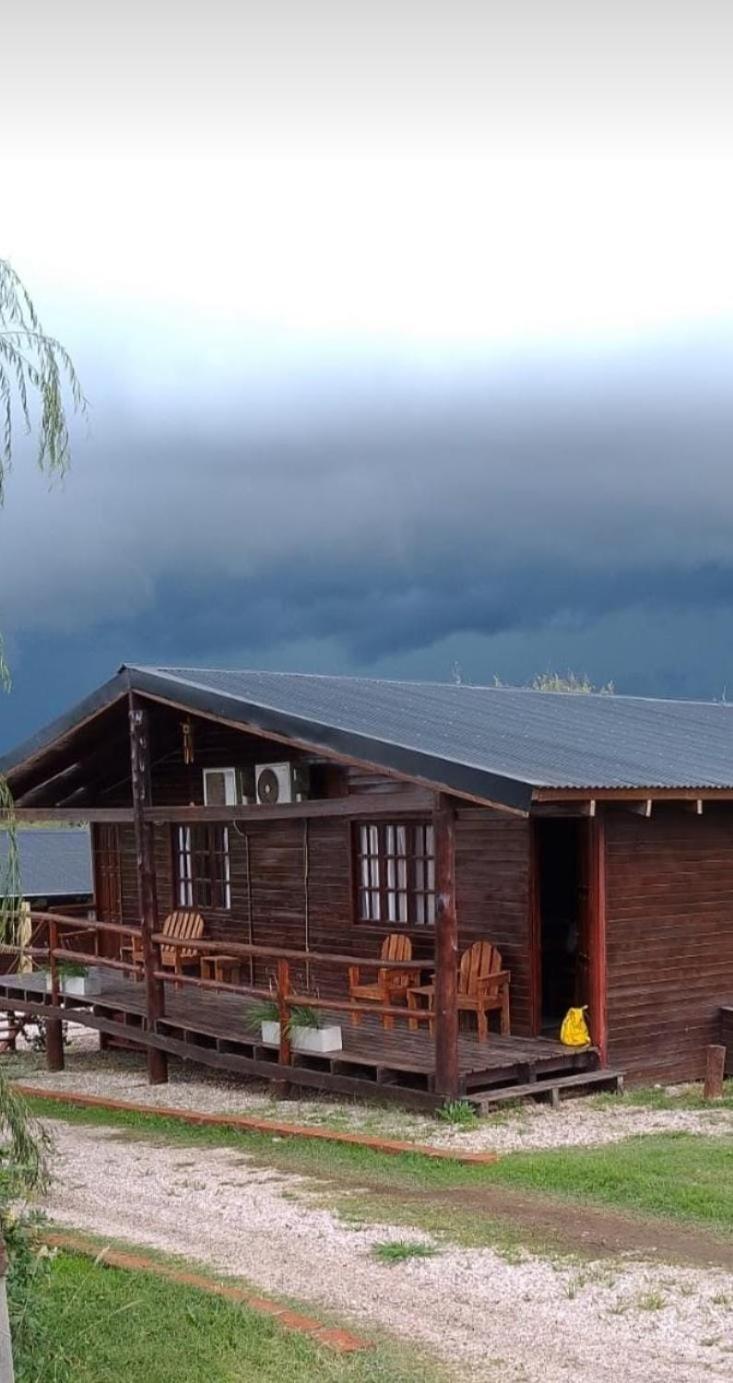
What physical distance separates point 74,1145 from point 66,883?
2159 cm

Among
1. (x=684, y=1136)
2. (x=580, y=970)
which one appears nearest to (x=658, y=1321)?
(x=684, y=1136)

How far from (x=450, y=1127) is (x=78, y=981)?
7.43m

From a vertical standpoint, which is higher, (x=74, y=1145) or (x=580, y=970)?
(x=580, y=970)

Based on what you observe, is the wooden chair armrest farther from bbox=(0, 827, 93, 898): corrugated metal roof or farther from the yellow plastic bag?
bbox=(0, 827, 93, 898): corrugated metal roof

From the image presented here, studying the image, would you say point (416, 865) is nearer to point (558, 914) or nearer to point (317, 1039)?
point (558, 914)

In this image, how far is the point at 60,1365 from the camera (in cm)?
595

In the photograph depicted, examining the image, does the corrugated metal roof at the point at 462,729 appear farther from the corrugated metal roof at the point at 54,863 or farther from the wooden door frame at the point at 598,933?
the corrugated metal roof at the point at 54,863

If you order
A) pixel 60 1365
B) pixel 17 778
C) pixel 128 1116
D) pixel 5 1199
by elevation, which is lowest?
pixel 128 1116

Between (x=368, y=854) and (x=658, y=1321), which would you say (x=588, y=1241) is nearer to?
(x=658, y=1321)

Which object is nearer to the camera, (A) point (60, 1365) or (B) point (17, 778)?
(A) point (60, 1365)

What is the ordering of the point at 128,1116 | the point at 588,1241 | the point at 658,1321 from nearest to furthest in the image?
the point at 658,1321
the point at 588,1241
the point at 128,1116

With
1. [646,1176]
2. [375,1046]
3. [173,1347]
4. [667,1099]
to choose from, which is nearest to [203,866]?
[375,1046]

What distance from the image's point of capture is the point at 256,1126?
12031 mm

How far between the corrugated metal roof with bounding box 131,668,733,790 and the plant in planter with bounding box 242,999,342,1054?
274 cm
